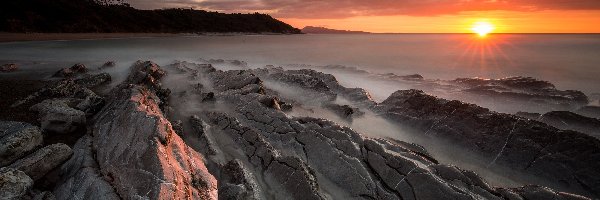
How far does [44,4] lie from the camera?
222ft

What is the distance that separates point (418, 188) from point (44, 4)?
87.0 metres

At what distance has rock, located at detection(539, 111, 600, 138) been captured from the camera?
9656 mm

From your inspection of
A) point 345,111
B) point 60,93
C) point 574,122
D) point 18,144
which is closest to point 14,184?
point 18,144

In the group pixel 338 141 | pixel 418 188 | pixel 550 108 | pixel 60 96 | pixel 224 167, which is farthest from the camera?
pixel 550 108

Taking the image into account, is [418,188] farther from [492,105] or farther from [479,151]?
[492,105]

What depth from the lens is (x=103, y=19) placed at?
77562 millimetres

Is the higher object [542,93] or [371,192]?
[542,93]

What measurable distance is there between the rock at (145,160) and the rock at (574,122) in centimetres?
1097

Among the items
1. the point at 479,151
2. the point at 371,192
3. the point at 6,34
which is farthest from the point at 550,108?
the point at 6,34

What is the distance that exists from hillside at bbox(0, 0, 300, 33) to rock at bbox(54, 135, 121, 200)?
68.6 metres

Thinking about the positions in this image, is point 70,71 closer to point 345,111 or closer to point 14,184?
point 14,184

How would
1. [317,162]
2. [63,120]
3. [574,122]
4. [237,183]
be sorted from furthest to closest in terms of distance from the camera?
[574,122], [63,120], [317,162], [237,183]

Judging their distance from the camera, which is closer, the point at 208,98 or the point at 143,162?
the point at 143,162

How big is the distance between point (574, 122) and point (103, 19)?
90935mm
